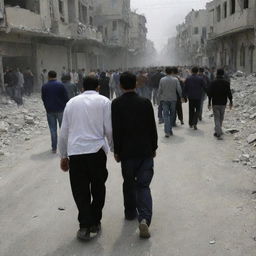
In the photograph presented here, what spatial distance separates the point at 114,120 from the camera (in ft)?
13.9

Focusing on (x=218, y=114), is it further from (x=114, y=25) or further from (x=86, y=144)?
(x=114, y=25)

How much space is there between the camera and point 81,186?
4184mm

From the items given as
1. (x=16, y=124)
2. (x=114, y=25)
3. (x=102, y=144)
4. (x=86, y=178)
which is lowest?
(x=16, y=124)

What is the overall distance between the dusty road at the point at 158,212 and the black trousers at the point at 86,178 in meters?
0.33

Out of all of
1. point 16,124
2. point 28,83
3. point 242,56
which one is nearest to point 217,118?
point 16,124

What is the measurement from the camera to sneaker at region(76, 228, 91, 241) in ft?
13.7

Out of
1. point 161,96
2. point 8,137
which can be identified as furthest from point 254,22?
point 8,137

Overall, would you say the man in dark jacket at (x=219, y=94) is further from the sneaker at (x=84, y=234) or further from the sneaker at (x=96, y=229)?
the sneaker at (x=84, y=234)

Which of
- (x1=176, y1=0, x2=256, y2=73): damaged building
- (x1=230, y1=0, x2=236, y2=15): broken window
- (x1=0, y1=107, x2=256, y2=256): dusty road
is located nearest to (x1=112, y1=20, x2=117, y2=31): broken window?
(x1=176, y1=0, x2=256, y2=73): damaged building

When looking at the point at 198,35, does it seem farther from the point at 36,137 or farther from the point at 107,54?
the point at 36,137

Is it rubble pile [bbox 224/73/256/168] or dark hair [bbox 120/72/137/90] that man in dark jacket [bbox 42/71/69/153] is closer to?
rubble pile [bbox 224/73/256/168]

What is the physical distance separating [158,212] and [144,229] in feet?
2.67

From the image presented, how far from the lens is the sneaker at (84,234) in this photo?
4.18 meters

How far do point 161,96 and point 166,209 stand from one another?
206 inches
